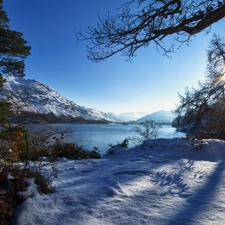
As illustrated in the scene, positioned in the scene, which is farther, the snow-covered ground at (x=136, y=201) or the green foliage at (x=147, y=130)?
the green foliage at (x=147, y=130)

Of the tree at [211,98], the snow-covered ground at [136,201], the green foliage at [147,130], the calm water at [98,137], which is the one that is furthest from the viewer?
the green foliage at [147,130]

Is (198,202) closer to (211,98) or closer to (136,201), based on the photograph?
(136,201)

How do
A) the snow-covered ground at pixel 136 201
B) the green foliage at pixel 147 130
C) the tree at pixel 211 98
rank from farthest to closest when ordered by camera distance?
the green foliage at pixel 147 130 → the tree at pixel 211 98 → the snow-covered ground at pixel 136 201

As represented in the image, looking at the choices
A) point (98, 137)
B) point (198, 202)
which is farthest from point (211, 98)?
point (98, 137)

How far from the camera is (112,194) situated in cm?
239

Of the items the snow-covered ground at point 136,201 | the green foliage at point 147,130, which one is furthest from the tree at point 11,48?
the green foliage at point 147,130

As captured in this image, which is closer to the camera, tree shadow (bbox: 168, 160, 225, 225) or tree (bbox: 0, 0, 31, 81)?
tree shadow (bbox: 168, 160, 225, 225)

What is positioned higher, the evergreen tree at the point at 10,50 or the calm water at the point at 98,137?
the evergreen tree at the point at 10,50

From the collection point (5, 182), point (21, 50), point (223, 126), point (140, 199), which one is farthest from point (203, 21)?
→ point (21, 50)

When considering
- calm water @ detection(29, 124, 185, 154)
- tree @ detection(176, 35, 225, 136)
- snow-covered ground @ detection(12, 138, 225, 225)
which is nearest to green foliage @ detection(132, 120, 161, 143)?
calm water @ detection(29, 124, 185, 154)

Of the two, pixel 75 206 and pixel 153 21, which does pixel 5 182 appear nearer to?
pixel 75 206

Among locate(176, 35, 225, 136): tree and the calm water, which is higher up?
locate(176, 35, 225, 136): tree

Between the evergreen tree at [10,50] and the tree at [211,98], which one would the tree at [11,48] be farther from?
the tree at [211,98]

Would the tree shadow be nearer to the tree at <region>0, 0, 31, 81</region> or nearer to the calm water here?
the calm water
